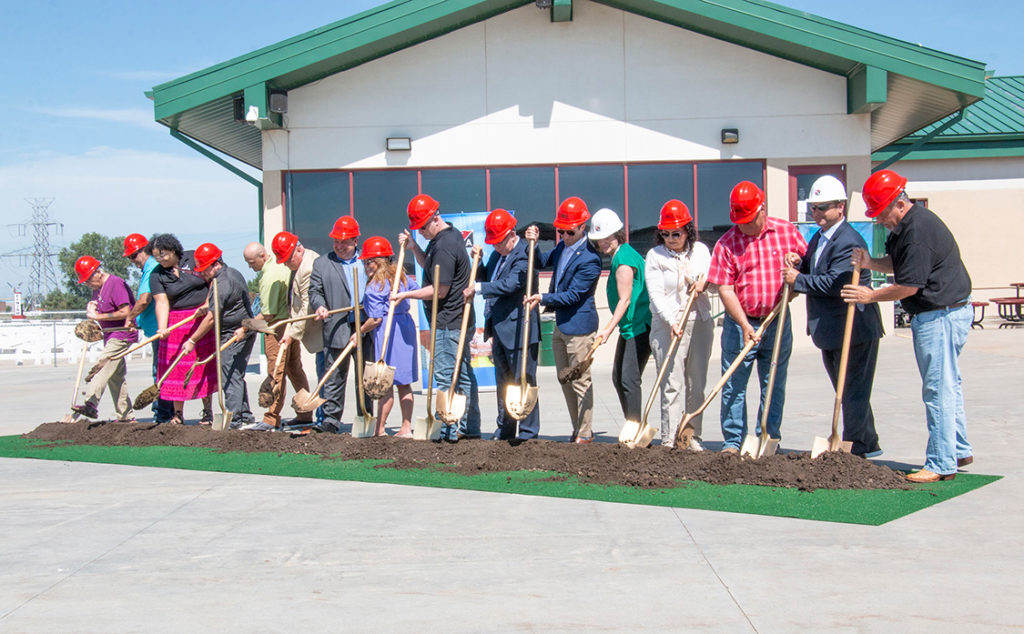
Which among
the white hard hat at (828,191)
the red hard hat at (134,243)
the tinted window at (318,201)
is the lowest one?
the red hard hat at (134,243)

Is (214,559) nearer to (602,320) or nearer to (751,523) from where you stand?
(751,523)

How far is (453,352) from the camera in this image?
735 cm

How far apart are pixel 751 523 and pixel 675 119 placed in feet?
33.2

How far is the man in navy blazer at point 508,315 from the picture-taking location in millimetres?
6965

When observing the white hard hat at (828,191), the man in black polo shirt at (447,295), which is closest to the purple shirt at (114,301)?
the man in black polo shirt at (447,295)

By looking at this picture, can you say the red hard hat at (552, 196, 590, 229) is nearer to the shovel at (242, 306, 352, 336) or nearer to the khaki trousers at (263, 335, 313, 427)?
the shovel at (242, 306, 352, 336)

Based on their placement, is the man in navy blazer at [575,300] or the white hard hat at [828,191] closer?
the white hard hat at [828,191]

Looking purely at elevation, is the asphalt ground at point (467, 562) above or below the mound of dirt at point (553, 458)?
below

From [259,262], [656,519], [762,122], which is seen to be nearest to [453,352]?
[259,262]

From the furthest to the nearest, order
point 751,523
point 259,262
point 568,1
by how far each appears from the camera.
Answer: point 568,1 → point 259,262 → point 751,523

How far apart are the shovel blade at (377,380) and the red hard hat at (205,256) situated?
2343mm

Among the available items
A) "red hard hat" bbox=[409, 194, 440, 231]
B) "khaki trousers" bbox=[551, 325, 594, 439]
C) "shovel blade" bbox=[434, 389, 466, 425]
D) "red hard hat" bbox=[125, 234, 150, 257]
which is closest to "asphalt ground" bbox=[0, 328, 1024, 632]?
"shovel blade" bbox=[434, 389, 466, 425]

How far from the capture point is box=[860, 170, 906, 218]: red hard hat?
5379 millimetres

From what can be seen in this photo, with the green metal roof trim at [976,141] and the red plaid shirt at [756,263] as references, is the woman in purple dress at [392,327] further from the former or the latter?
the green metal roof trim at [976,141]
